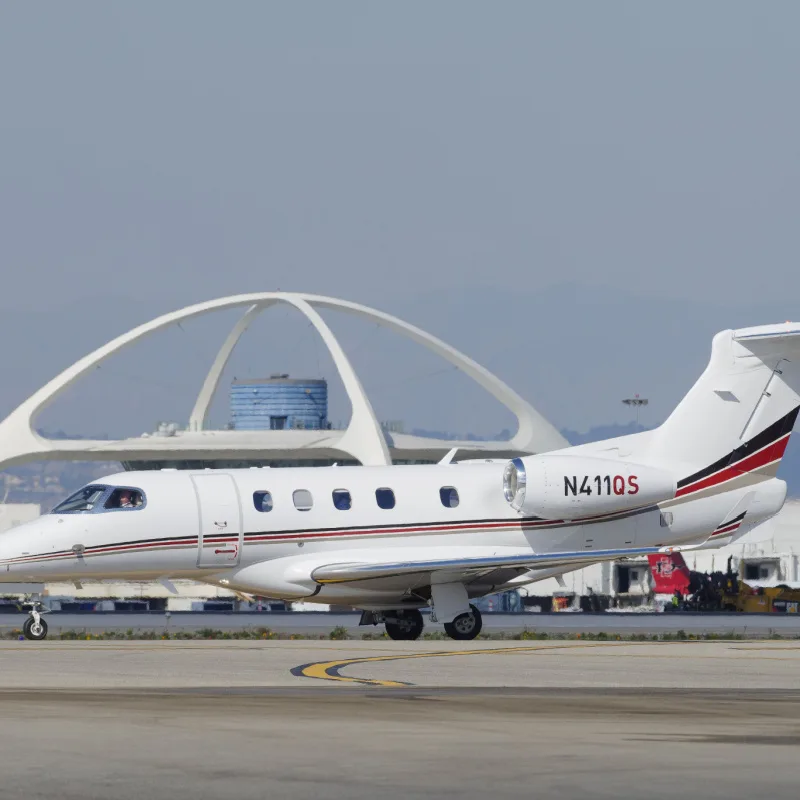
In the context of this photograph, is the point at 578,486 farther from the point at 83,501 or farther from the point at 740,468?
the point at 83,501

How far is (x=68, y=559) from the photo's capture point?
105 ft

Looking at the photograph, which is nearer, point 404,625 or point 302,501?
point 302,501

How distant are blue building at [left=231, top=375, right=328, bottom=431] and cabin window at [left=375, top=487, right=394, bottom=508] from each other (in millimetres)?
77737

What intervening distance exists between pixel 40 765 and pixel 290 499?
861 inches

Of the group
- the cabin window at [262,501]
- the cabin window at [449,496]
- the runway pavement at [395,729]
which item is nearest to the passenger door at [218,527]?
the cabin window at [262,501]

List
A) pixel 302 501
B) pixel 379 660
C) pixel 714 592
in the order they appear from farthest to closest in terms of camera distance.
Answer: pixel 714 592 → pixel 302 501 → pixel 379 660

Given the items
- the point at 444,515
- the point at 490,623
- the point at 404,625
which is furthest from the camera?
the point at 490,623

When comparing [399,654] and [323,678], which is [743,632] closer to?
[399,654]

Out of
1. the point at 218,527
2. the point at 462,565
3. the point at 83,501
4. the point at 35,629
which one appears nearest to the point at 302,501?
the point at 218,527

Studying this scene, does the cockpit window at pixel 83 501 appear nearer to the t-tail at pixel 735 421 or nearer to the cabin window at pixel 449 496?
the cabin window at pixel 449 496

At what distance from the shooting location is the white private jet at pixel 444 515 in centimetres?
3247

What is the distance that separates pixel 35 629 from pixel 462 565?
8.63 metres

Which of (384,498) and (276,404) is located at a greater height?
(276,404)

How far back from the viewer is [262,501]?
33.3 m
